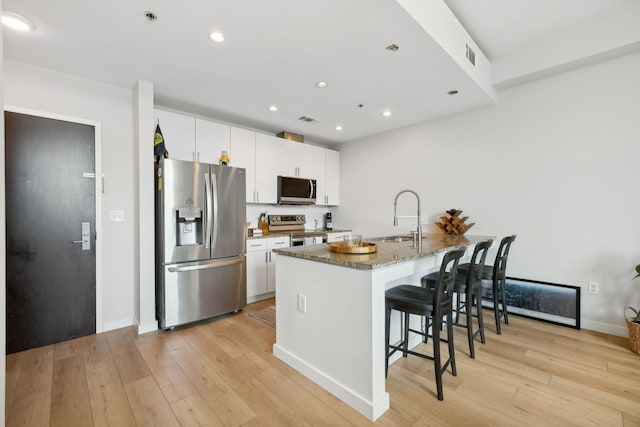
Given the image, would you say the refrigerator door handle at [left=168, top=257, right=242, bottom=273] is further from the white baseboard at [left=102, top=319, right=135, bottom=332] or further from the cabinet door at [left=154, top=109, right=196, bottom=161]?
the cabinet door at [left=154, top=109, right=196, bottom=161]

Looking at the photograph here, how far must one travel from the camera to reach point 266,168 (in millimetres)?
4199

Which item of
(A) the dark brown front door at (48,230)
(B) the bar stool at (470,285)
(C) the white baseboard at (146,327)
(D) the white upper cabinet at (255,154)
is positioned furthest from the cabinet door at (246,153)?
(B) the bar stool at (470,285)

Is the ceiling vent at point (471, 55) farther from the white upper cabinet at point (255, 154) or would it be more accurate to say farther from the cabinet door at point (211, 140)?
the cabinet door at point (211, 140)

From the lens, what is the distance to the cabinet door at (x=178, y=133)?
323 centimetres

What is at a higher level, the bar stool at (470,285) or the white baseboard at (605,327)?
the bar stool at (470,285)

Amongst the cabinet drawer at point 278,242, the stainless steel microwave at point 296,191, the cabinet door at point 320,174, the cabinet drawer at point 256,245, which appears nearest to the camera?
the cabinet drawer at point 256,245

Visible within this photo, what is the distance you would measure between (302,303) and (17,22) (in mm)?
2820

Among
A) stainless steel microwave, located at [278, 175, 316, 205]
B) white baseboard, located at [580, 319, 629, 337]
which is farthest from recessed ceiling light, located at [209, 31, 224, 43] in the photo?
white baseboard, located at [580, 319, 629, 337]

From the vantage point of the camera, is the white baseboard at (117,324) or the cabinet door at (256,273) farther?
the cabinet door at (256,273)

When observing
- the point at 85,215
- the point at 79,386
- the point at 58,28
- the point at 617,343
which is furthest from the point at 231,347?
the point at 617,343

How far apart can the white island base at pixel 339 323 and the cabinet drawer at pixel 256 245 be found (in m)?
1.44

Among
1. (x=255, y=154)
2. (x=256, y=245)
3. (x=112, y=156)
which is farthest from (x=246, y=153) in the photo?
(x=112, y=156)

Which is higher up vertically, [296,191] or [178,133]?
[178,133]

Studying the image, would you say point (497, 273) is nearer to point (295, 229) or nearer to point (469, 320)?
point (469, 320)
